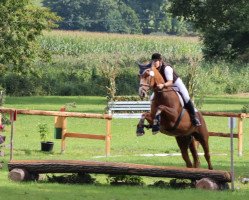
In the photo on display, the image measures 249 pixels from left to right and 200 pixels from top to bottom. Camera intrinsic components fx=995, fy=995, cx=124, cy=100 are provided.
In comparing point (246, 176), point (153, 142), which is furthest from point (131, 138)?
point (246, 176)

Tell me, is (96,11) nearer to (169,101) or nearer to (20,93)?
(20,93)

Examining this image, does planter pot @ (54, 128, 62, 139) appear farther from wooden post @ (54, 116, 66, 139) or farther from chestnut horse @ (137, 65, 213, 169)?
chestnut horse @ (137, 65, 213, 169)

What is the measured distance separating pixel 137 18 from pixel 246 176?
141 m

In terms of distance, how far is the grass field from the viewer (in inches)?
675

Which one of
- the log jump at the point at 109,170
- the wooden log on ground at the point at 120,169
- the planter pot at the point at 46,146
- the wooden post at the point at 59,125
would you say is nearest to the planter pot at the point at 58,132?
the wooden post at the point at 59,125

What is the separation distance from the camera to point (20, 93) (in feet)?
197

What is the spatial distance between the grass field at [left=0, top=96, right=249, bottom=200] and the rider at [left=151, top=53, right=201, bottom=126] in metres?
1.58

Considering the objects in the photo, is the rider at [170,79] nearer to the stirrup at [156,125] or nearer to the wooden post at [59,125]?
the stirrup at [156,125]

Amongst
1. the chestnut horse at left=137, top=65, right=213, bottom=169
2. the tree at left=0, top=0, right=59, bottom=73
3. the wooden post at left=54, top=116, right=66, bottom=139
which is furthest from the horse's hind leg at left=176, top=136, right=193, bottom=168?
the tree at left=0, top=0, right=59, bottom=73

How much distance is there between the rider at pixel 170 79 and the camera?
19.5 m

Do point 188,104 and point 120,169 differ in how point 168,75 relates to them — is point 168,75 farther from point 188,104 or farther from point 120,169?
point 120,169

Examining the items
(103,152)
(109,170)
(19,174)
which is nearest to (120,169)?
(109,170)

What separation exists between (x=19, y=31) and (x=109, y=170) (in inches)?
951

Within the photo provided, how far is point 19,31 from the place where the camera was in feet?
Answer: 137
